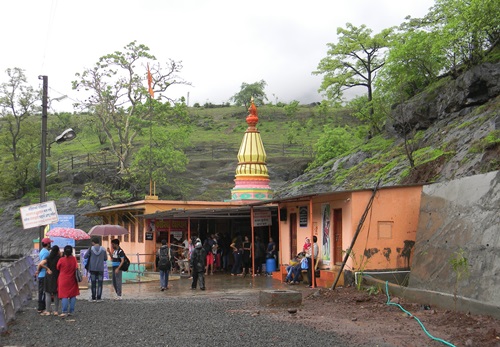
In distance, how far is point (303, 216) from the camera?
69.1 feet

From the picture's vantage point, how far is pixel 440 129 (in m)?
31.2

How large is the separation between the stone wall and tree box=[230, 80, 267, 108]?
317ft

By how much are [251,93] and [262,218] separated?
88.6 m

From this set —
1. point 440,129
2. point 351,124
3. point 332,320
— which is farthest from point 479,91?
point 351,124

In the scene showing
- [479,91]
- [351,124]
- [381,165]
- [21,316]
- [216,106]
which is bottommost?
[21,316]

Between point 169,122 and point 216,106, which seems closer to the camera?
point 169,122

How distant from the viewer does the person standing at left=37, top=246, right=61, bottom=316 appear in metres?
12.3

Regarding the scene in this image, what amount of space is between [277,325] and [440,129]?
23.1 metres

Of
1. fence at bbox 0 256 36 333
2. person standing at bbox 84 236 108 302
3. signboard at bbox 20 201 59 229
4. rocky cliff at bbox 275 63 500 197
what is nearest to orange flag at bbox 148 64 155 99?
rocky cliff at bbox 275 63 500 197

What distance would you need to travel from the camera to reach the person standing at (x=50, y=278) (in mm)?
12344

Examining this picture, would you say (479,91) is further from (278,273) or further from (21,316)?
(21,316)

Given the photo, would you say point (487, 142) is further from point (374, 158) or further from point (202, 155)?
point (202, 155)

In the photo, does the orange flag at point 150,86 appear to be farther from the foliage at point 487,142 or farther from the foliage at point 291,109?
the foliage at point 291,109

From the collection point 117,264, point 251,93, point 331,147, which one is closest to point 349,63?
point 331,147
